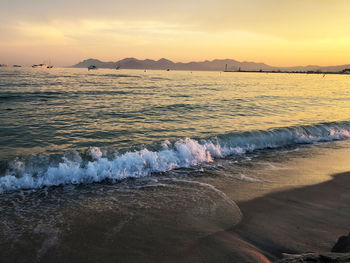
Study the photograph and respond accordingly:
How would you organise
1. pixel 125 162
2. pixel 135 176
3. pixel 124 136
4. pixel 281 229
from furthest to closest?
pixel 124 136, pixel 125 162, pixel 135 176, pixel 281 229

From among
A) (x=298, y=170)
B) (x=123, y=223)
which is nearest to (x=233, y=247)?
(x=123, y=223)

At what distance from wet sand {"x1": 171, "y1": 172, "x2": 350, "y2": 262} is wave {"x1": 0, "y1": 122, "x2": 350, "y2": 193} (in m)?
3.75

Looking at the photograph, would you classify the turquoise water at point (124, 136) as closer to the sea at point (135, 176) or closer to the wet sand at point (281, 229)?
the sea at point (135, 176)

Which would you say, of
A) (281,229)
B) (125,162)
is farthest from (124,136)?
(281,229)

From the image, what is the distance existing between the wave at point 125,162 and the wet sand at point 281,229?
375cm

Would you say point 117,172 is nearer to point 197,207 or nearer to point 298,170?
point 197,207

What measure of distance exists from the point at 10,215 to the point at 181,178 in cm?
445

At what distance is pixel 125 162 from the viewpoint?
27.8 feet

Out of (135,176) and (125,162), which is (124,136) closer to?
(125,162)

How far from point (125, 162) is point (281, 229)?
5.45 meters

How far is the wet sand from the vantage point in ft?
12.8

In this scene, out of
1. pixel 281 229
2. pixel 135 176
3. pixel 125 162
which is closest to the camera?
pixel 281 229

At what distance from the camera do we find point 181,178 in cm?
758

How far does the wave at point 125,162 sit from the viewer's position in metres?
Result: 7.29
